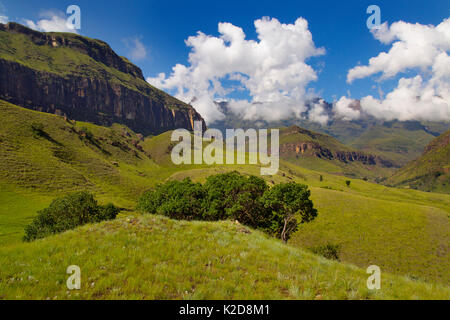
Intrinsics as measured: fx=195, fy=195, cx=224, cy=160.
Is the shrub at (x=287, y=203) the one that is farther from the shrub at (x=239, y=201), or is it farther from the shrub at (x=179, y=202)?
the shrub at (x=179, y=202)

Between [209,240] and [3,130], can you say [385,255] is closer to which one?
[209,240]

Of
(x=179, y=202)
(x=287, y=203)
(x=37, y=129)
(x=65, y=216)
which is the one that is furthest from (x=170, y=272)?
(x=37, y=129)

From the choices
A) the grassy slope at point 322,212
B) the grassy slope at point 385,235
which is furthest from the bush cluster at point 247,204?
the grassy slope at point 385,235

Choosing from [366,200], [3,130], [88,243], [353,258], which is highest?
[3,130]

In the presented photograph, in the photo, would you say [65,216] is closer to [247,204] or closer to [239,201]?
[239,201]

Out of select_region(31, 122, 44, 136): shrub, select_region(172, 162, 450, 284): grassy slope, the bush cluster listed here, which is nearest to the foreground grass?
the bush cluster

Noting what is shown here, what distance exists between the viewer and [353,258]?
151 ft

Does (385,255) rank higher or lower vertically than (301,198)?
lower

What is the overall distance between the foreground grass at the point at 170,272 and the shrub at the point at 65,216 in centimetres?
2374

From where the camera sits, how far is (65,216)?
31.4 meters

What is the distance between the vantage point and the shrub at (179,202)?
35250 millimetres
